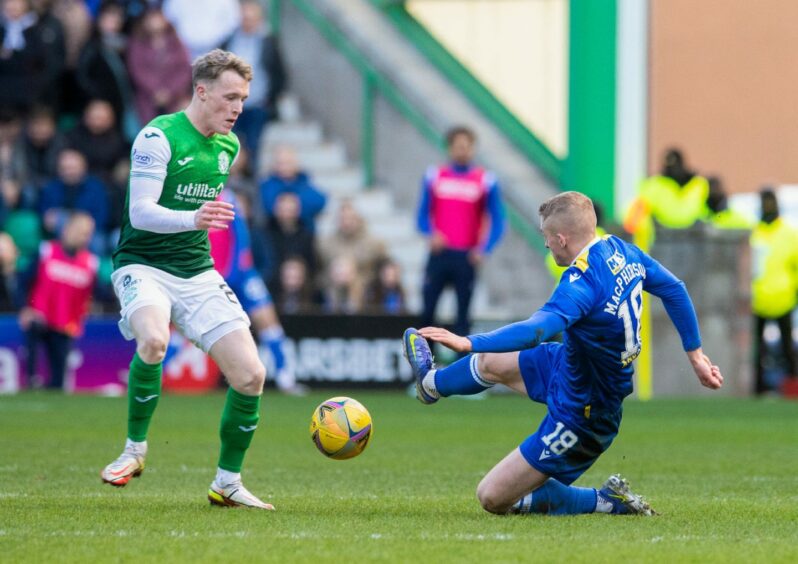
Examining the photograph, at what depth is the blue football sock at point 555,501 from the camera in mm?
7367

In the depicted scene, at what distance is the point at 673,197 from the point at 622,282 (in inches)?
445

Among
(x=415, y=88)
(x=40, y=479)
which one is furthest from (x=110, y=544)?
(x=415, y=88)

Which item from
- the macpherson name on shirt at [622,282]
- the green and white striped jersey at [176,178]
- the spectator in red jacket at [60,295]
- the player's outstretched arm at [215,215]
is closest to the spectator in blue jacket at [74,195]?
the spectator in red jacket at [60,295]

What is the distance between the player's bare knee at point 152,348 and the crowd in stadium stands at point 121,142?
9.90m

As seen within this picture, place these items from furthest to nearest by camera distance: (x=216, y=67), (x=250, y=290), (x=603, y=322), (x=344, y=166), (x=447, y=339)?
(x=344, y=166)
(x=250, y=290)
(x=216, y=67)
(x=603, y=322)
(x=447, y=339)

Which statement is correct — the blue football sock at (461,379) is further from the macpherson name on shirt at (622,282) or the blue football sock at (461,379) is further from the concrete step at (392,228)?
the concrete step at (392,228)

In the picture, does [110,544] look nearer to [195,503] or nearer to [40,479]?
[195,503]

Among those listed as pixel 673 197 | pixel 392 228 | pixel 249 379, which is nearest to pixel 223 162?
pixel 249 379

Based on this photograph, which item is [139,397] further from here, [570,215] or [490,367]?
[570,215]

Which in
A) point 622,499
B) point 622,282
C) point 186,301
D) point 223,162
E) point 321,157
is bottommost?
point 622,499

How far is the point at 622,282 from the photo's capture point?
7113 mm

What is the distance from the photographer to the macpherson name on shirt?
7.05m

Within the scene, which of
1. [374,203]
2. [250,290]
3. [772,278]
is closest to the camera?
[250,290]

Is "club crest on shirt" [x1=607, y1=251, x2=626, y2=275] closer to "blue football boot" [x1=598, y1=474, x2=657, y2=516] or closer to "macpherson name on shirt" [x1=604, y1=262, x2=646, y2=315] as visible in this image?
"macpherson name on shirt" [x1=604, y1=262, x2=646, y2=315]
